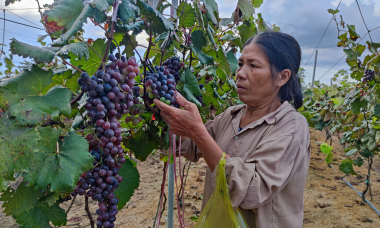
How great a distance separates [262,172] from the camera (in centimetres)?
116

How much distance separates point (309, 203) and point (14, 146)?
183 inches

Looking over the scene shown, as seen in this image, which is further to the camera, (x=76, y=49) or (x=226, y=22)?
(x=226, y=22)

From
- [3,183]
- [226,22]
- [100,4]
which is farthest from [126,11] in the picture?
[226,22]

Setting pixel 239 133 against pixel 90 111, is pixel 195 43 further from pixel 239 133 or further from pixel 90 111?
pixel 90 111

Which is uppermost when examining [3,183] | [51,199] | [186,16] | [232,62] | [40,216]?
[186,16]

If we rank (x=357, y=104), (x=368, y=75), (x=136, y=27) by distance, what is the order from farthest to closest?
(x=357, y=104) < (x=368, y=75) < (x=136, y=27)

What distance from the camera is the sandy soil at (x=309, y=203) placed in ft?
11.7

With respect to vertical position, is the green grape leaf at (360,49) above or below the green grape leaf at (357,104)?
above

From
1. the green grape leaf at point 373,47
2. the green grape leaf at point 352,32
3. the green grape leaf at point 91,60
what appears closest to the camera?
the green grape leaf at point 91,60

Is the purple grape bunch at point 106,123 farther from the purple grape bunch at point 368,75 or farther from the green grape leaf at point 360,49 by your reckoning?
the purple grape bunch at point 368,75

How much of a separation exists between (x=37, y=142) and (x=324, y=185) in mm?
5690

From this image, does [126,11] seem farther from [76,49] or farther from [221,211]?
[221,211]

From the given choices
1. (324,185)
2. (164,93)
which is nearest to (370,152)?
(324,185)

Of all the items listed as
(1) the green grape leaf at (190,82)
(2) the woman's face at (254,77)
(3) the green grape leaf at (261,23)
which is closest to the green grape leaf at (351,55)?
(3) the green grape leaf at (261,23)
